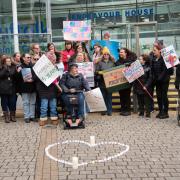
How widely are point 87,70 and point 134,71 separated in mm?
1130

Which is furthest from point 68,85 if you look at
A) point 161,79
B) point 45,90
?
point 161,79

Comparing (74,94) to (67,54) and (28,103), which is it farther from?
(67,54)

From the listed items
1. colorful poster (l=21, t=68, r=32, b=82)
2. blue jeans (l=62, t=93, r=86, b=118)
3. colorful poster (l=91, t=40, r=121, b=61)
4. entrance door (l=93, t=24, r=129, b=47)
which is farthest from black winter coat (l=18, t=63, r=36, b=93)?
entrance door (l=93, t=24, r=129, b=47)

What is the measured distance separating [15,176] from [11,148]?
63.3 inches

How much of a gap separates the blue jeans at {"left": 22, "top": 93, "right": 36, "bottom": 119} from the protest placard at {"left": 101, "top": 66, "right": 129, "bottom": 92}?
1.82 metres

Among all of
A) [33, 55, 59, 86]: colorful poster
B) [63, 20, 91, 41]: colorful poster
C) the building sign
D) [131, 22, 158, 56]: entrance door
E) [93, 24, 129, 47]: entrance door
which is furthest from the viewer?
the building sign

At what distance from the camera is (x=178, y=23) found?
54.3 feet

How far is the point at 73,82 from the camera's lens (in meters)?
9.37

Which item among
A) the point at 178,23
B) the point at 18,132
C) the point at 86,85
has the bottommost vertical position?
the point at 18,132

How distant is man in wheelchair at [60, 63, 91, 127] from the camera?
9094 mm

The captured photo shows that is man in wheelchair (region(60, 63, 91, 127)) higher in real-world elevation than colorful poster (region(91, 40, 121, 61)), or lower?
lower

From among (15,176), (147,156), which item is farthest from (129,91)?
(15,176)

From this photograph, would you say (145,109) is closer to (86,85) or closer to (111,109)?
(111,109)

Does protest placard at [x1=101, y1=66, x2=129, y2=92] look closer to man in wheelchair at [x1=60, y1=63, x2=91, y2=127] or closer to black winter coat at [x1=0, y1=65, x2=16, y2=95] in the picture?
man in wheelchair at [x1=60, y1=63, x2=91, y2=127]
